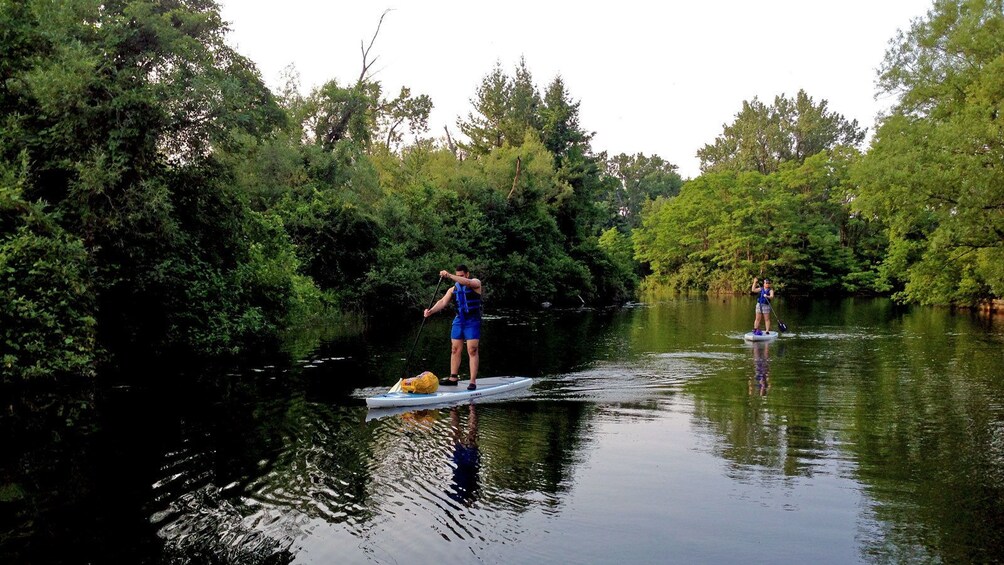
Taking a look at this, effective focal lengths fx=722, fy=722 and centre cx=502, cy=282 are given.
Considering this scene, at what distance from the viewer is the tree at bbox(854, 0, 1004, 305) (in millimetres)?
26922

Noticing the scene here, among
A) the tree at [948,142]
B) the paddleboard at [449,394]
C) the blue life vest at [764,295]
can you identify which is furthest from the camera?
the tree at [948,142]

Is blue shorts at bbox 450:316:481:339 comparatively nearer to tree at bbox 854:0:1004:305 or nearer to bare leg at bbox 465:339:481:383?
bare leg at bbox 465:339:481:383

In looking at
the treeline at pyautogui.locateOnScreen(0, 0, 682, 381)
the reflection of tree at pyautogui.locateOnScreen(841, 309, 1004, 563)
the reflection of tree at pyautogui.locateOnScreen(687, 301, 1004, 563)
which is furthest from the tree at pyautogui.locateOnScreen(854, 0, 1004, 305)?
the treeline at pyautogui.locateOnScreen(0, 0, 682, 381)

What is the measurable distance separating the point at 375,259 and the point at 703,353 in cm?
1616

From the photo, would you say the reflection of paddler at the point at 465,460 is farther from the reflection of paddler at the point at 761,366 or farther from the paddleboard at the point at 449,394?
the reflection of paddler at the point at 761,366

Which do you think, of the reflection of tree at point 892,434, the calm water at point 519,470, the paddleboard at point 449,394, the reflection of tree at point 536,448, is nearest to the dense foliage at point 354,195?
the calm water at point 519,470

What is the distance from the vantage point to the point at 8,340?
10.4 metres

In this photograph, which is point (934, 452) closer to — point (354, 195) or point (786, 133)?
point (354, 195)

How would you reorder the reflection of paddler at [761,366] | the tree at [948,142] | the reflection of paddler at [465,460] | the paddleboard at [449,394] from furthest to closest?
the tree at [948,142] < the reflection of paddler at [761,366] < the paddleboard at [449,394] < the reflection of paddler at [465,460]

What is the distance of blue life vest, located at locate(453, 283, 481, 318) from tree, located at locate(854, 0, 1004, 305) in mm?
22316

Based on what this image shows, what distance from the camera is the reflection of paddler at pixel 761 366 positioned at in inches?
523

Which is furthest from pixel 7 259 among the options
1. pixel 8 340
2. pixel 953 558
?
pixel 953 558

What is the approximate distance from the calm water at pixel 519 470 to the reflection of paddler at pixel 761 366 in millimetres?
136

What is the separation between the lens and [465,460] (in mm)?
8125
